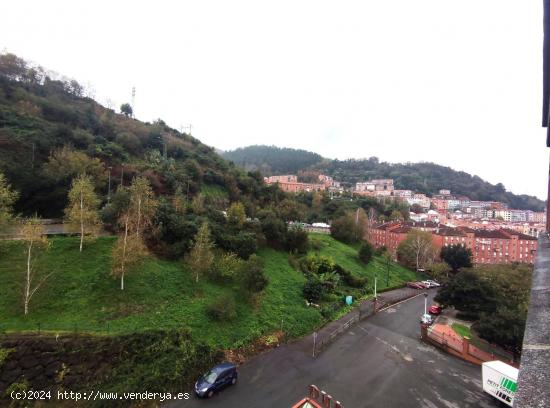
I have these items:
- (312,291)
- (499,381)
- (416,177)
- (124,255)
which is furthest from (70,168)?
(416,177)

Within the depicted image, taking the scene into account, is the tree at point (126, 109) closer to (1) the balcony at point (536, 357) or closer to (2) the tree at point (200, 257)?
(2) the tree at point (200, 257)

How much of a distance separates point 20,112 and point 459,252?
2670 inches

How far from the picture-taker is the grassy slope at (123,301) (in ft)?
53.7

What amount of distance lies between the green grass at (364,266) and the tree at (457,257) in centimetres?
633

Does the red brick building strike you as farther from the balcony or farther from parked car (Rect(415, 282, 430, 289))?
the balcony

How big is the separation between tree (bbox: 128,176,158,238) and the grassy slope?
2.54m

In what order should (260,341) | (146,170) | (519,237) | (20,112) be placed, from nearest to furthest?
(260,341), (146,170), (20,112), (519,237)

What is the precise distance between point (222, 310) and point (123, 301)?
5.80 metres

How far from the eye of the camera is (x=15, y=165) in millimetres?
29250

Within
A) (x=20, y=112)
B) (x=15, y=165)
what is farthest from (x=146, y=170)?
(x=20, y=112)

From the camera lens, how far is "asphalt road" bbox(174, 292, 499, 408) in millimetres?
15188

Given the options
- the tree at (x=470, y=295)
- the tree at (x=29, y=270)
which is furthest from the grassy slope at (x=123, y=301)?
the tree at (x=470, y=295)

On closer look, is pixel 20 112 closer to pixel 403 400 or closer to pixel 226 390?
pixel 226 390

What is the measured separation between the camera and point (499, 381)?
51.4 feet
